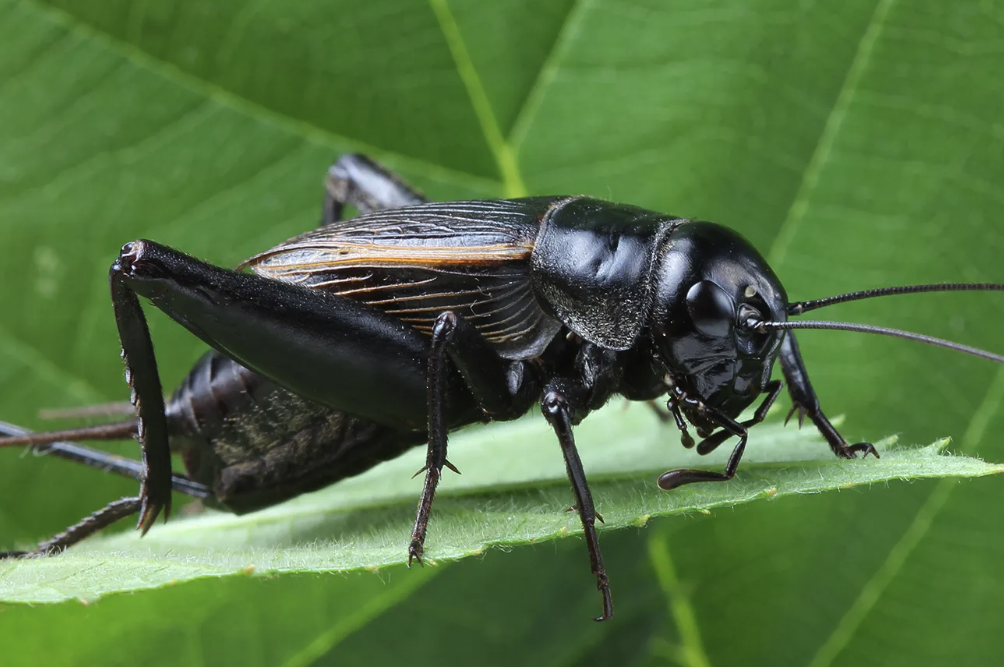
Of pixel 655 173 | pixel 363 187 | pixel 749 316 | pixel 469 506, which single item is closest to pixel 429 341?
pixel 469 506

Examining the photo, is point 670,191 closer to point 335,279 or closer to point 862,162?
point 862,162

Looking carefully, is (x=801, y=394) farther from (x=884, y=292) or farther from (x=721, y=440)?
(x=884, y=292)

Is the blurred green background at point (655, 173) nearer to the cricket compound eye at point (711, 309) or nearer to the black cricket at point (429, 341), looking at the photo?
the black cricket at point (429, 341)

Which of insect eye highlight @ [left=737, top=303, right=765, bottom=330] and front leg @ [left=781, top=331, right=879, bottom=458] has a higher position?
insect eye highlight @ [left=737, top=303, right=765, bottom=330]

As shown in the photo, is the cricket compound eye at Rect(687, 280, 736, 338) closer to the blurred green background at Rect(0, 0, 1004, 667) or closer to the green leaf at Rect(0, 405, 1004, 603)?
the green leaf at Rect(0, 405, 1004, 603)

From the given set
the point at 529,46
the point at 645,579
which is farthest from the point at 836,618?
the point at 529,46

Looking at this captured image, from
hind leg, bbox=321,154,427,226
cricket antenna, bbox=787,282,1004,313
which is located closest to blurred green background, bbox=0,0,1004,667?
hind leg, bbox=321,154,427,226
